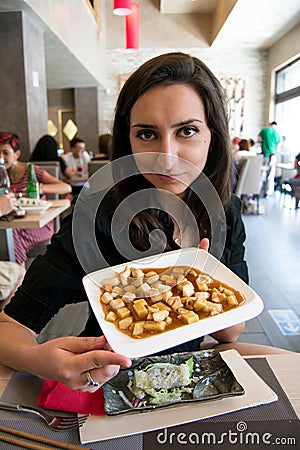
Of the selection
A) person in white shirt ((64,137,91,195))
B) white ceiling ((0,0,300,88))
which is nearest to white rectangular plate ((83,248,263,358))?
white ceiling ((0,0,300,88))

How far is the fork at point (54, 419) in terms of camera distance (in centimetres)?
63

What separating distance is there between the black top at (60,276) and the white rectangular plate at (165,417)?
1.06ft

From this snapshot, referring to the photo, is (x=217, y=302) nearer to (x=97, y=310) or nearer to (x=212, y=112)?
(x=97, y=310)

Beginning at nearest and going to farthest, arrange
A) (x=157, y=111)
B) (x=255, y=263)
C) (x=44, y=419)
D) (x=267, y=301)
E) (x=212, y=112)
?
1. (x=44, y=419)
2. (x=157, y=111)
3. (x=212, y=112)
4. (x=267, y=301)
5. (x=255, y=263)

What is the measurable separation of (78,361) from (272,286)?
2.82 m

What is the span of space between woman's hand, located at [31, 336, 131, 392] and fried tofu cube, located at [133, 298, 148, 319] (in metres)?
0.08

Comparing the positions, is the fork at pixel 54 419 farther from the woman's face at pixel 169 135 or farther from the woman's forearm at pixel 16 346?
the woman's face at pixel 169 135

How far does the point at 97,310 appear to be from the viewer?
0.66m

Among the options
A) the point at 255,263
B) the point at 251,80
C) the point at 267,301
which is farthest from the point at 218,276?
the point at 251,80

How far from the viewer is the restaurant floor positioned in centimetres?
231

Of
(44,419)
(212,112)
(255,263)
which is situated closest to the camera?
(44,419)

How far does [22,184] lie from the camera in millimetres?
3100

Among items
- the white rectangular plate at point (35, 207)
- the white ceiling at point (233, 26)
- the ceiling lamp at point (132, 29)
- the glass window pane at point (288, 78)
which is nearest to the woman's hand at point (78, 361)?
the white rectangular plate at point (35, 207)

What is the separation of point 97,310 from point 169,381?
0.19 meters
